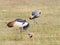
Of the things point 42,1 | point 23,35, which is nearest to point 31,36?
point 23,35

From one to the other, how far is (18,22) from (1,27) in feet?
11.5

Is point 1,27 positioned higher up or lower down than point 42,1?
higher up

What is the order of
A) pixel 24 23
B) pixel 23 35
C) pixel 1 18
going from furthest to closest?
pixel 1 18
pixel 23 35
pixel 24 23

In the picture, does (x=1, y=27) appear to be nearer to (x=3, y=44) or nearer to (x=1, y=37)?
(x=1, y=37)

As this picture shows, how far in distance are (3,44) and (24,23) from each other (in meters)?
1.19

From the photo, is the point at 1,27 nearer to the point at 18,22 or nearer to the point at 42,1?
the point at 18,22

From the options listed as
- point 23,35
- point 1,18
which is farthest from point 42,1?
point 23,35

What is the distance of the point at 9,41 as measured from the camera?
11695 mm

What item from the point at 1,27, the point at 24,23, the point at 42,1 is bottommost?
the point at 42,1

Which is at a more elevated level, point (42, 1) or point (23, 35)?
point (23, 35)

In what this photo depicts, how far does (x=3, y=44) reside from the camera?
36.4 ft

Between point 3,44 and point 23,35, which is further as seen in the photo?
point 23,35

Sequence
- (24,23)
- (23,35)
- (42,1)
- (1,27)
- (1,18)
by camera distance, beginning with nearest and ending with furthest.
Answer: (24,23)
(23,35)
(1,27)
(1,18)
(42,1)

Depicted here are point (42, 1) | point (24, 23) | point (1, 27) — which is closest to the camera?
point (24, 23)
